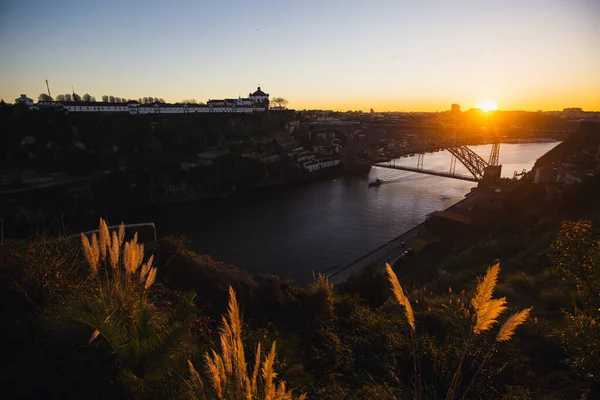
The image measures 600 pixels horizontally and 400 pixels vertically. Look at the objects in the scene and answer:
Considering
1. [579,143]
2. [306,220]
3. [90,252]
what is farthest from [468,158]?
[90,252]

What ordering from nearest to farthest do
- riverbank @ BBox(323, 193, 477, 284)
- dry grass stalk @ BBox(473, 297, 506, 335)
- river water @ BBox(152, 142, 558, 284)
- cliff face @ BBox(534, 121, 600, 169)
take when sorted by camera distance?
dry grass stalk @ BBox(473, 297, 506, 335), riverbank @ BBox(323, 193, 477, 284), river water @ BBox(152, 142, 558, 284), cliff face @ BBox(534, 121, 600, 169)

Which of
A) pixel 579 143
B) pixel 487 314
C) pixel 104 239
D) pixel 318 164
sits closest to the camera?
pixel 487 314

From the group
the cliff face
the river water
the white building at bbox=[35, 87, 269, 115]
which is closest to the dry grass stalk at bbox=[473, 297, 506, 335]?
the river water

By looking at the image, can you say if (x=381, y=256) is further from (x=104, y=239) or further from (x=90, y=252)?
(x=90, y=252)

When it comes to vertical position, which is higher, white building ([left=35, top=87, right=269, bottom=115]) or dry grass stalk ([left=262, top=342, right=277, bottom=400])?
white building ([left=35, top=87, right=269, bottom=115])

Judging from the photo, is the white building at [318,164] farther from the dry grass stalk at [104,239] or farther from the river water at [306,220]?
the dry grass stalk at [104,239]

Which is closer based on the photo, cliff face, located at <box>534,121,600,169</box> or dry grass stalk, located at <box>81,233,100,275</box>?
dry grass stalk, located at <box>81,233,100,275</box>

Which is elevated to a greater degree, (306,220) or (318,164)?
(318,164)

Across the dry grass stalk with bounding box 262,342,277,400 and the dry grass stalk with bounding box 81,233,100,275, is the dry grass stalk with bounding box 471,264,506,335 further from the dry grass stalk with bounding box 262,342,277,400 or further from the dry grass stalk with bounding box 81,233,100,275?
the dry grass stalk with bounding box 81,233,100,275

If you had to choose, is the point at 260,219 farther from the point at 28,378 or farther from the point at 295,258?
the point at 28,378

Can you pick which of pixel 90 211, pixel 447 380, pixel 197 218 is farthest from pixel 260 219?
pixel 447 380
